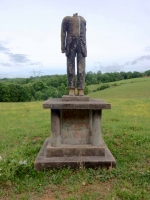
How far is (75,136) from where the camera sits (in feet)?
16.4

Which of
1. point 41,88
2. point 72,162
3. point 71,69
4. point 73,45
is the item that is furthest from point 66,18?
point 41,88

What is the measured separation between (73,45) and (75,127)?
202 centimetres

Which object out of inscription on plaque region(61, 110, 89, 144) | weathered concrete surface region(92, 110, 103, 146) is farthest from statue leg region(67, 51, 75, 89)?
weathered concrete surface region(92, 110, 103, 146)

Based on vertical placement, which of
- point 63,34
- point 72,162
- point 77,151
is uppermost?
point 63,34

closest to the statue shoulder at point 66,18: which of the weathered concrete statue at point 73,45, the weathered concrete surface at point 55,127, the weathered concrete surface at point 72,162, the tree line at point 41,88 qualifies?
the weathered concrete statue at point 73,45

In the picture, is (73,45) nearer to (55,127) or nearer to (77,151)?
(55,127)

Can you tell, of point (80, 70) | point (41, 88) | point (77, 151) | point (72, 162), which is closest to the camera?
point (72, 162)

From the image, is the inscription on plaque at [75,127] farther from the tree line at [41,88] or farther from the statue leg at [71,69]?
the tree line at [41,88]

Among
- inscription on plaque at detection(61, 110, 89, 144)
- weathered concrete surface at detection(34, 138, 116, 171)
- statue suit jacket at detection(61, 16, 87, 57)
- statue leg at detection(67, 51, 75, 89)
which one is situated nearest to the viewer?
weathered concrete surface at detection(34, 138, 116, 171)

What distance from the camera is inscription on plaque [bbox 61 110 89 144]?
4891 millimetres

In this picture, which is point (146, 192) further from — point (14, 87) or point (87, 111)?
point (14, 87)

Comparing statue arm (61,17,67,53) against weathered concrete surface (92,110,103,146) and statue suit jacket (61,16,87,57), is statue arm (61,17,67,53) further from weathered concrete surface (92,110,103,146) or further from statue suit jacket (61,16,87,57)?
weathered concrete surface (92,110,103,146)

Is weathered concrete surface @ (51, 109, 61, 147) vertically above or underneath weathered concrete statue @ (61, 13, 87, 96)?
underneath

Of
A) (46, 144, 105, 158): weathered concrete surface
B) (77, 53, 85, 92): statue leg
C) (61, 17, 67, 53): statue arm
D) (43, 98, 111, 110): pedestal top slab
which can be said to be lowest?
(46, 144, 105, 158): weathered concrete surface
